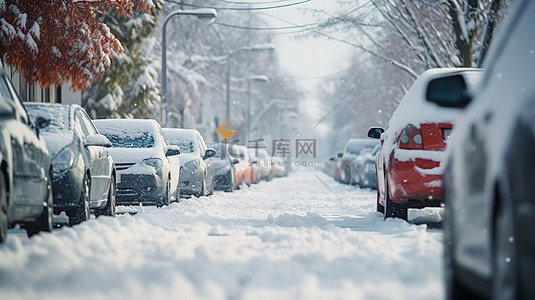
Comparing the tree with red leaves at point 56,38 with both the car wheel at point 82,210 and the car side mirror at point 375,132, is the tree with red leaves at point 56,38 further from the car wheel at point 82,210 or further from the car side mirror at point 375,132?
the car wheel at point 82,210

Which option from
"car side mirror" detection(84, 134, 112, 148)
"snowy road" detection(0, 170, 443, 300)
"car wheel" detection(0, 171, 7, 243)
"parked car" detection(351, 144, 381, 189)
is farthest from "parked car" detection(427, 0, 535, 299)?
"parked car" detection(351, 144, 381, 189)

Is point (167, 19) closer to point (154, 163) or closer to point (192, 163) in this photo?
point (192, 163)

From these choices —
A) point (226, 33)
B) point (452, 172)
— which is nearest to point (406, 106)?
point (452, 172)

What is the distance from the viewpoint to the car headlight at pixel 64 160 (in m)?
9.49

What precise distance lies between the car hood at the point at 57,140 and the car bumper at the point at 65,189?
0.28 m

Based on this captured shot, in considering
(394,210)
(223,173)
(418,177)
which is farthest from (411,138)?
(223,173)

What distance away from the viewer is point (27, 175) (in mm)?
7590

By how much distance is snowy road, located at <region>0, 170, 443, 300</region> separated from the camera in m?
5.31

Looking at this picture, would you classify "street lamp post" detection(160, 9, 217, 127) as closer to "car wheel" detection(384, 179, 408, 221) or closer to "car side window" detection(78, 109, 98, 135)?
"car side window" detection(78, 109, 98, 135)

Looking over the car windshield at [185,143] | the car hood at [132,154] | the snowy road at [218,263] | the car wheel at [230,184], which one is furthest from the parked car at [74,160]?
the car wheel at [230,184]

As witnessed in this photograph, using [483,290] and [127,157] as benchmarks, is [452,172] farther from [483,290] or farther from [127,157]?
[127,157]

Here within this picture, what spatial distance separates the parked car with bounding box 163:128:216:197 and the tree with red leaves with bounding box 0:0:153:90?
288 cm

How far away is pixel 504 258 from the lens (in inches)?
150

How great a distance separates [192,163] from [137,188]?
4683 millimetres
